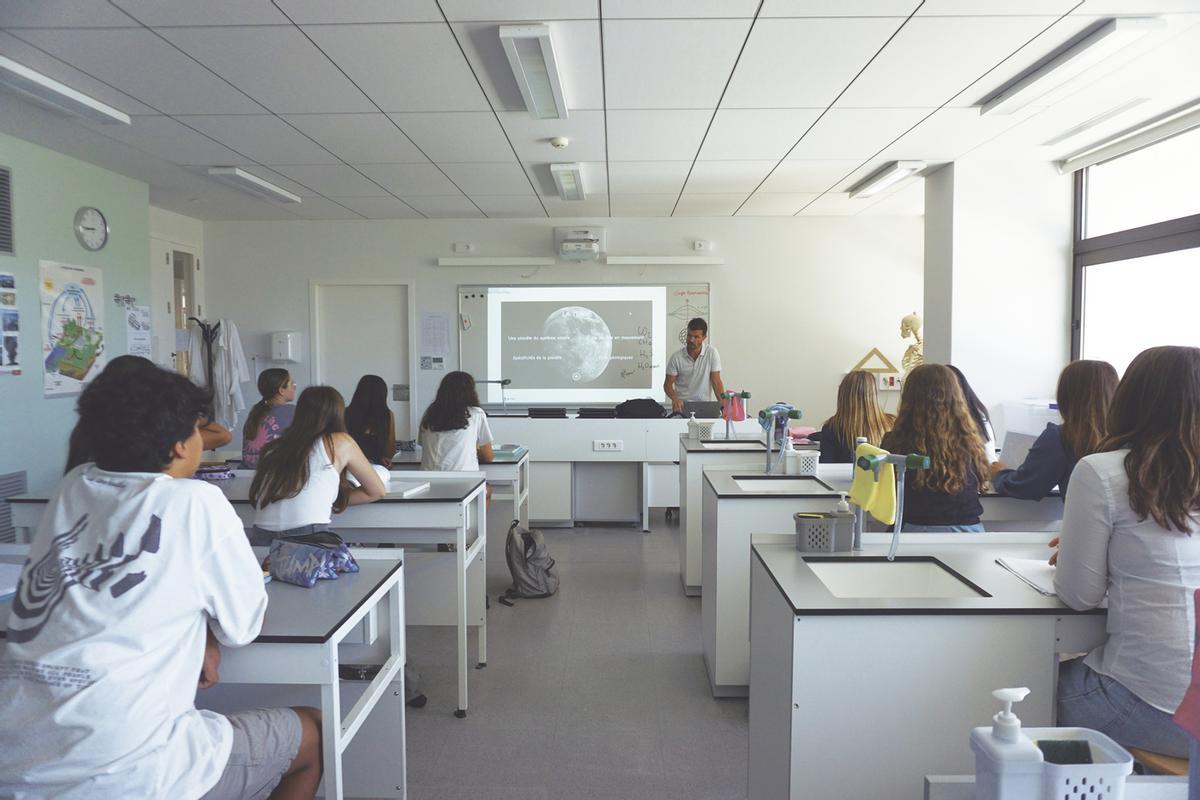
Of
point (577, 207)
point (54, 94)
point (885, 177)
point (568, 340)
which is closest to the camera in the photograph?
point (54, 94)

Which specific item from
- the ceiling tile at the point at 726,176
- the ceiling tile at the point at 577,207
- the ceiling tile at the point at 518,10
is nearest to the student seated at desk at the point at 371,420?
the ceiling tile at the point at 518,10

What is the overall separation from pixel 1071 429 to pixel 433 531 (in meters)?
2.32

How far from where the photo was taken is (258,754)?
4.70ft

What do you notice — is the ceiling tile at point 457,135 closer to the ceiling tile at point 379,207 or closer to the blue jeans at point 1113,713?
the ceiling tile at point 379,207

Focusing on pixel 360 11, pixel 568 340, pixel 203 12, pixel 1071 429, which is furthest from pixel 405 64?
pixel 568 340

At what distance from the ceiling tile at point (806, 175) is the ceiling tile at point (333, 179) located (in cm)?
297

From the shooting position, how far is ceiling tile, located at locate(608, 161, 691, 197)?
4.94 meters

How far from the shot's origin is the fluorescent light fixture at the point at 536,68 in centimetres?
283

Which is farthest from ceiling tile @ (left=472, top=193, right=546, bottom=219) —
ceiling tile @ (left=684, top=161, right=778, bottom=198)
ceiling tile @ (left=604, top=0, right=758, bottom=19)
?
ceiling tile @ (left=604, top=0, right=758, bottom=19)

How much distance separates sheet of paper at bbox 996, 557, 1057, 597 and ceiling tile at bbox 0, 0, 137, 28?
3.44 metres

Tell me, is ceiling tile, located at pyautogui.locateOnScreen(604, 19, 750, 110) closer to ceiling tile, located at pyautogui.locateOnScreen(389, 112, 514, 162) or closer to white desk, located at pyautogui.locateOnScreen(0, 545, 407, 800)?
ceiling tile, located at pyautogui.locateOnScreen(389, 112, 514, 162)

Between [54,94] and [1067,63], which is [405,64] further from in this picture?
[1067,63]

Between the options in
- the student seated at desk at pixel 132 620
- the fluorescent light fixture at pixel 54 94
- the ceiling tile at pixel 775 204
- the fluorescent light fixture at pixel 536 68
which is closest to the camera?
the student seated at desk at pixel 132 620

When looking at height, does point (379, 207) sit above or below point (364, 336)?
above
